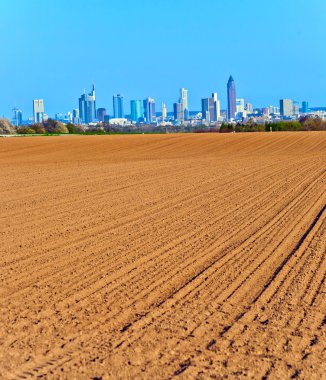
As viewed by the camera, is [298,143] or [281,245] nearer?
[281,245]

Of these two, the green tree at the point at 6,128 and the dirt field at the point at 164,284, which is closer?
the dirt field at the point at 164,284

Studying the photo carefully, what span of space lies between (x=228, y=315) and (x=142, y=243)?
432 centimetres

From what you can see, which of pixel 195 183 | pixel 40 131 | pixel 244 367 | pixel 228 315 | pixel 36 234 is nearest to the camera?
pixel 244 367

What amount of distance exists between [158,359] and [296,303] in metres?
2.24

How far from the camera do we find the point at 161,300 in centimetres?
825

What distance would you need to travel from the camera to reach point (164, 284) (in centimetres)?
899

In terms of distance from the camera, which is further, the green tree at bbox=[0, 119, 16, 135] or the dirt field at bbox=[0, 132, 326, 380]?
the green tree at bbox=[0, 119, 16, 135]

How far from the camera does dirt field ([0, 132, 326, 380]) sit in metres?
6.36

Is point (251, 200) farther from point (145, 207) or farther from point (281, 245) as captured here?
point (281, 245)

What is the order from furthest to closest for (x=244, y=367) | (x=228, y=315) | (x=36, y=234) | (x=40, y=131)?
(x=40, y=131) → (x=36, y=234) → (x=228, y=315) → (x=244, y=367)

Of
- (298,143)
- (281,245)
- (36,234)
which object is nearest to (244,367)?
(281,245)

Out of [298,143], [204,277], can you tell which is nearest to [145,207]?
[204,277]

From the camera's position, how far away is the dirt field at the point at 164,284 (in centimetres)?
636

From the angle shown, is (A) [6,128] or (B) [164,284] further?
(A) [6,128]
